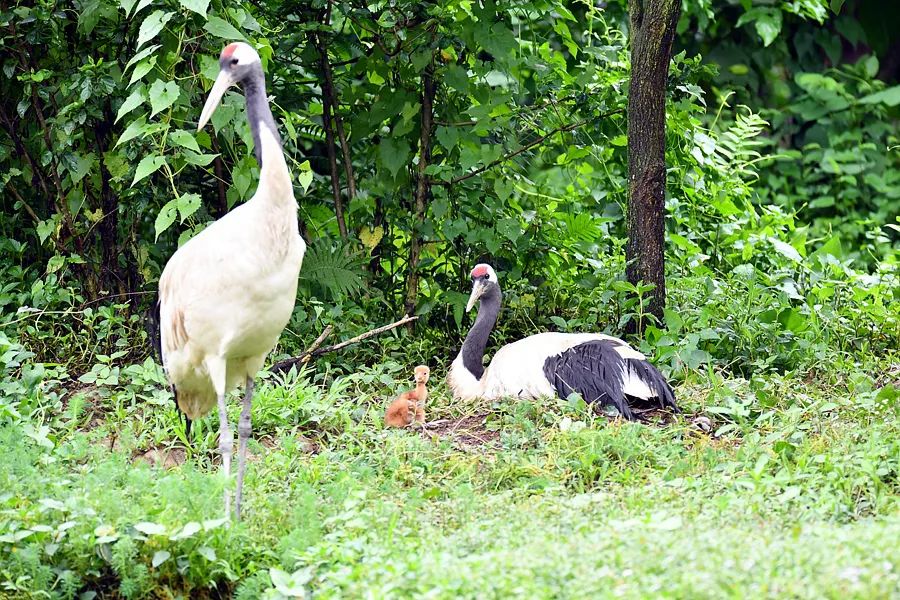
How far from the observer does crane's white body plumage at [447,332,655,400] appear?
240 inches

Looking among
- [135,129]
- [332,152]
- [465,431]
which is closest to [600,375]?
[465,431]

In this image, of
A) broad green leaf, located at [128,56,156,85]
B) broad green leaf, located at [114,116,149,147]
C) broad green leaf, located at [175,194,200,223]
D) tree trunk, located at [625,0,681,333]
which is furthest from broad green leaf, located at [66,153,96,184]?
tree trunk, located at [625,0,681,333]

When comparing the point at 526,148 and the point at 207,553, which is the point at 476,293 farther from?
the point at 207,553

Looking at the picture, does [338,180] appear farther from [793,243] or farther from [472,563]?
[472,563]

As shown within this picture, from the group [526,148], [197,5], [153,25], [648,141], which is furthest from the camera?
[526,148]

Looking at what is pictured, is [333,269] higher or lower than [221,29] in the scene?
lower

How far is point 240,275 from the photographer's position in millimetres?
4809

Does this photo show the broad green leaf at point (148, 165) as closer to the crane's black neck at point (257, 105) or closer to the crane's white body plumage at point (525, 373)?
the crane's black neck at point (257, 105)

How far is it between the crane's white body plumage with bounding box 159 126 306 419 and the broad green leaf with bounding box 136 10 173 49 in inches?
41.3

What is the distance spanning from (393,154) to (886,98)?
5.93m

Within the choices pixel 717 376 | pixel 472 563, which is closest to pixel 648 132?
pixel 717 376

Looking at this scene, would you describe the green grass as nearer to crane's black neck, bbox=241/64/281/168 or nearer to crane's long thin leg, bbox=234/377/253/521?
crane's long thin leg, bbox=234/377/253/521

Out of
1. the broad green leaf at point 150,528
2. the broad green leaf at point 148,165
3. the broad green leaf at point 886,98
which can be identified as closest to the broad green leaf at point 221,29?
the broad green leaf at point 148,165

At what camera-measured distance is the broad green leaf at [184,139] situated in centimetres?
577
